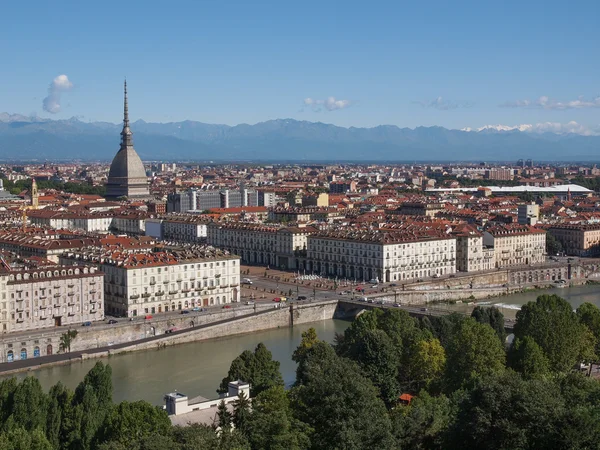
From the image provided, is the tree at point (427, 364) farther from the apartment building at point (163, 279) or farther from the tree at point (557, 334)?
the apartment building at point (163, 279)

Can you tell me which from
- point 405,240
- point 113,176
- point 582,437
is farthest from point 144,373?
point 113,176

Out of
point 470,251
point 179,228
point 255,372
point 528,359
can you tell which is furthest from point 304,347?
point 179,228

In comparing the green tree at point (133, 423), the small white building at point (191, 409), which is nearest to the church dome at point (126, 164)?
the small white building at point (191, 409)

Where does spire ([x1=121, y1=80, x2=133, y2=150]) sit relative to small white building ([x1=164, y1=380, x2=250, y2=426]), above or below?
above

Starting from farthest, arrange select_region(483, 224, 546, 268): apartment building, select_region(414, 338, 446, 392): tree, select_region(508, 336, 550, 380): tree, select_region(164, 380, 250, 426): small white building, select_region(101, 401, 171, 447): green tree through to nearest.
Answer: select_region(483, 224, 546, 268): apartment building, select_region(414, 338, 446, 392): tree, select_region(508, 336, 550, 380): tree, select_region(164, 380, 250, 426): small white building, select_region(101, 401, 171, 447): green tree

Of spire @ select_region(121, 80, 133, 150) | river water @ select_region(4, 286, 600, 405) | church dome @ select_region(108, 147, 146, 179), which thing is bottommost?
river water @ select_region(4, 286, 600, 405)

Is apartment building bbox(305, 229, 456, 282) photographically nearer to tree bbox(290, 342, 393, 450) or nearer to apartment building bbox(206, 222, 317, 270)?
apartment building bbox(206, 222, 317, 270)

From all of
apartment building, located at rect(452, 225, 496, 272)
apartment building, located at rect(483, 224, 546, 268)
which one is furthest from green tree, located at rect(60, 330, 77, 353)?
apartment building, located at rect(483, 224, 546, 268)
